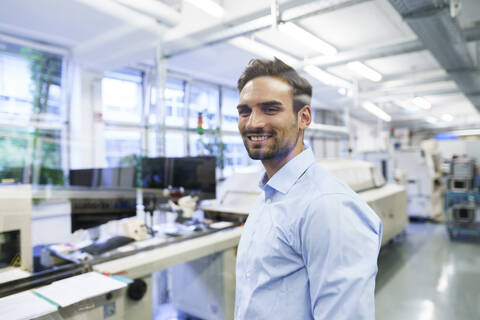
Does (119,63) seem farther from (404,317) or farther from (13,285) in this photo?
(404,317)

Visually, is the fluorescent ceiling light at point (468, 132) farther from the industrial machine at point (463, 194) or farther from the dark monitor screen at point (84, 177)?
the dark monitor screen at point (84, 177)

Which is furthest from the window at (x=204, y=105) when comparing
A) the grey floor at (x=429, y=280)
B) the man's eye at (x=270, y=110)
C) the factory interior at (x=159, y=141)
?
the grey floor at (x=429, y=280)

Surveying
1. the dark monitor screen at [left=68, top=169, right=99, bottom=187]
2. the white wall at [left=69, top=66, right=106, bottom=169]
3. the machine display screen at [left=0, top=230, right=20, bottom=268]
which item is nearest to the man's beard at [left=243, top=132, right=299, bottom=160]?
the machine display screen at [left=0, top=230, right=20, bottom=268]

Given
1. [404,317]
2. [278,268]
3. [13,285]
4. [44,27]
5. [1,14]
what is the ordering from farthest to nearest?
Answer: [404,317]
[44,27]
[1,14]
[13,285]
[278,268]

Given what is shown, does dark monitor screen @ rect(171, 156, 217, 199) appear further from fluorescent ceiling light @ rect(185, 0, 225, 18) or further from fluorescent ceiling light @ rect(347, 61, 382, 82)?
fluorescent ceiling light @ rect(347, 61, 382, 82)

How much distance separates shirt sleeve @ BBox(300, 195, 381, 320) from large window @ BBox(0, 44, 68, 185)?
1651mm

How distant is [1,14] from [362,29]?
8.81 feet

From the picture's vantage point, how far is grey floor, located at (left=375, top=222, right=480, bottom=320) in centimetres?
244

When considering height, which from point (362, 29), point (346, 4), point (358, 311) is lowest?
point (358, 311)

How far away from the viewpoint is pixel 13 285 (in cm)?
121

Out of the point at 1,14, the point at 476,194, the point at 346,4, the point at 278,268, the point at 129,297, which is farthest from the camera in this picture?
the point at 476,194

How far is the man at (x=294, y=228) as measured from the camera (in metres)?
0.61

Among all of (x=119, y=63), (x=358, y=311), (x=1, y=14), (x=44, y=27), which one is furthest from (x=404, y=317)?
(x=1, y=14)

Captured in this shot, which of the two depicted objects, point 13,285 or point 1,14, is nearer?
point 13,285
